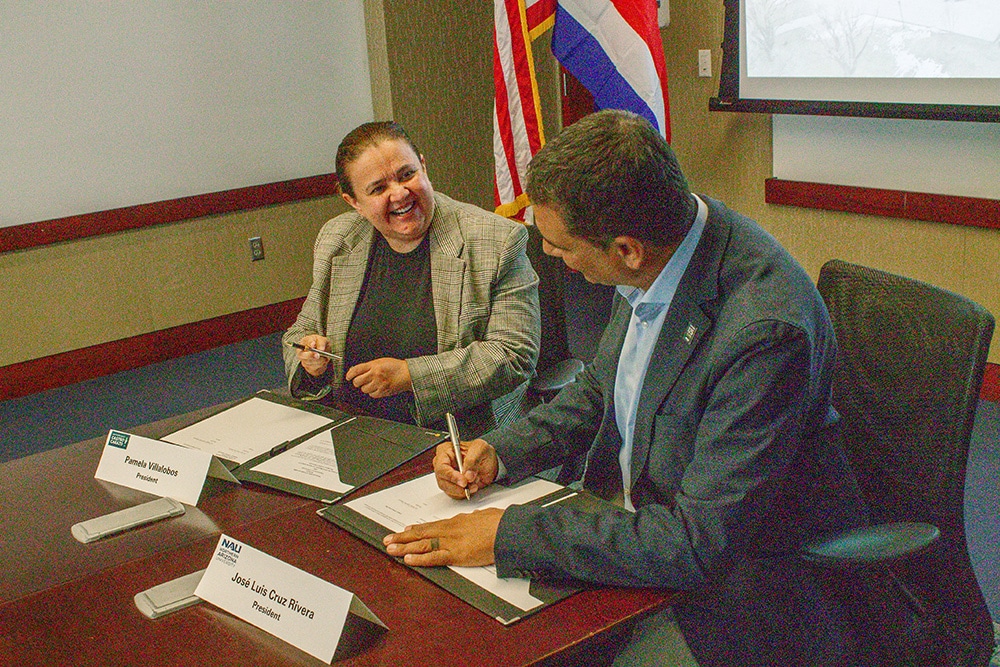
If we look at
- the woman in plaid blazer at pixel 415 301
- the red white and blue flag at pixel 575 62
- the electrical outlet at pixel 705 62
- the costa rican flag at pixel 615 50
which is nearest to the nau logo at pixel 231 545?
the woman in plaid blazer at pixel 415 301

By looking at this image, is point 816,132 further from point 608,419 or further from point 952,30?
point 608,419

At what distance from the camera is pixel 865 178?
3.82m

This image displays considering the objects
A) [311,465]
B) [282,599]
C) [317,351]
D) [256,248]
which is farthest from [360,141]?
[256,248]

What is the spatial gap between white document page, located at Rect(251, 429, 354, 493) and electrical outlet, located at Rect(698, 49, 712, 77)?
10.2 feet

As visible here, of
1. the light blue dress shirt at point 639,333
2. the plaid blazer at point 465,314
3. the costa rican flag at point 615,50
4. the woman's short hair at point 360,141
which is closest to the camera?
the light blue dress shirt at point 639,333

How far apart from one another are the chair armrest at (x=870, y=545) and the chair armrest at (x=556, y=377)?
925 millimetres

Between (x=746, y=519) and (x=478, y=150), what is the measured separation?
435 cm

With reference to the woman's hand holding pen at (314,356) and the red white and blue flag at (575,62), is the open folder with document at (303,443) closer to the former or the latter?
the woman's hand holding pen at (314,356)

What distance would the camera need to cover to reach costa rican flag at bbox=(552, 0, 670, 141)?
3457 mm

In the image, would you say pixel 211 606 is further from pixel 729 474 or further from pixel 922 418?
pixel 922 418

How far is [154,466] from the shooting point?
1727mm

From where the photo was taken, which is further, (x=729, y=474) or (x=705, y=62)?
(x=705, y=62)

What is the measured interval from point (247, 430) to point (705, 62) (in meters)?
3.14

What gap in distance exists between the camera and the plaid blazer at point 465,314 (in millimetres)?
2145
